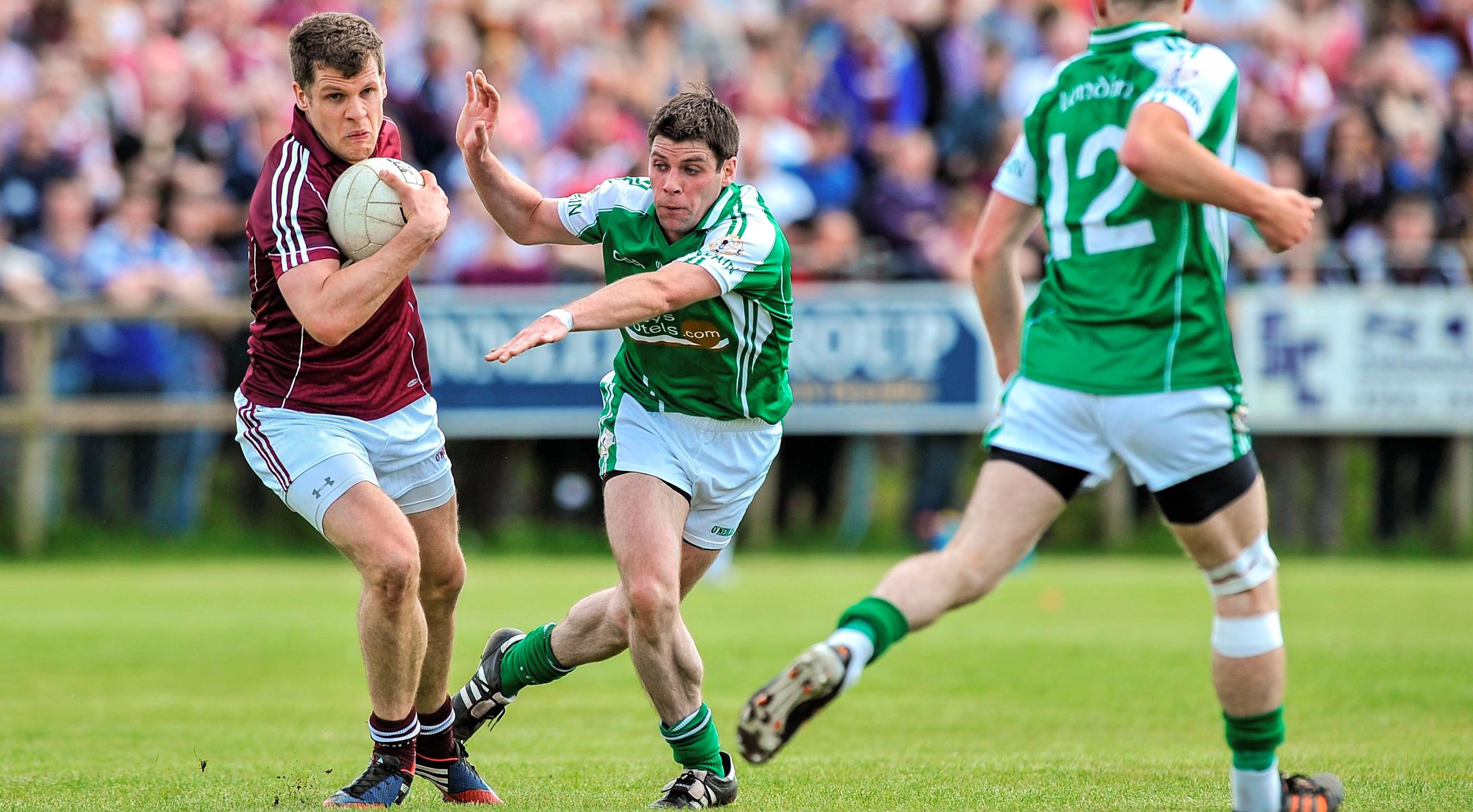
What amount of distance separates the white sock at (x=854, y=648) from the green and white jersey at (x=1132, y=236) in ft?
3.07

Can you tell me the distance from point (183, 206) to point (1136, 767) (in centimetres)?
1086

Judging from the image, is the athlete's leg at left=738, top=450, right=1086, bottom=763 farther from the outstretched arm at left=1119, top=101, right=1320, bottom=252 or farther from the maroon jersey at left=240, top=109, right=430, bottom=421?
the maroon jersey at left=240, top=109, right=430, bottom=421

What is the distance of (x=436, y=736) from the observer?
21.7 ft

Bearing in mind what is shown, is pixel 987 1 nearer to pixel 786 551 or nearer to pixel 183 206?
pixel 786 551

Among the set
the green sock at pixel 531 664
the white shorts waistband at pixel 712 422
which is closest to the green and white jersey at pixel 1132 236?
the white shorts waistband at pixel 712 422

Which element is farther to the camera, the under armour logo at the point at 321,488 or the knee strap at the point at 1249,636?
the under armour logo at the point at 321,488

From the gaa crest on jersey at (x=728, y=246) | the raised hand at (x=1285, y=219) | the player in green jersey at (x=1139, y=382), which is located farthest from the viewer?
the gaa crest on jersey at (x=728, y=246)

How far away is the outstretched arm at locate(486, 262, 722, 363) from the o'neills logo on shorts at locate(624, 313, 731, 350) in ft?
0.79

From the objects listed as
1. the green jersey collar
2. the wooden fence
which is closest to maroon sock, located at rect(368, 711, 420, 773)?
the green jersey collar

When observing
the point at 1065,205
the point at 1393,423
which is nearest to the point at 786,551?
the point at 1393,423

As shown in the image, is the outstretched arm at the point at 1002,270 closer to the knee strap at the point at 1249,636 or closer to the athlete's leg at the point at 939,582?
the athlete's leg at the point at 939,582

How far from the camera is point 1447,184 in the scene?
16.1 metres

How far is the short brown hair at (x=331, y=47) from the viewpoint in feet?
19.7

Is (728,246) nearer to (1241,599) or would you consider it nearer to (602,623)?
(602,623)
